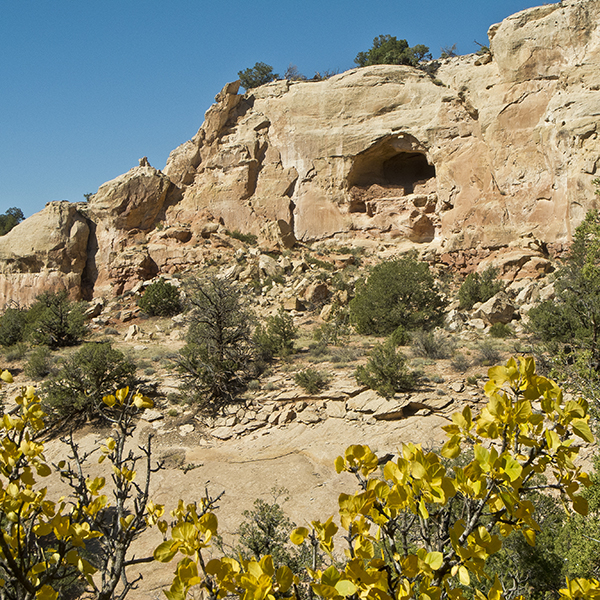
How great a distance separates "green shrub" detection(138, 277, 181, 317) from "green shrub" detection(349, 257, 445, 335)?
8.30 m

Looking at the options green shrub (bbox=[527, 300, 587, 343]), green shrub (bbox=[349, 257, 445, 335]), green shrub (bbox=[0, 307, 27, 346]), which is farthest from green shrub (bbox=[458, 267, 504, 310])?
green shrub (bbox=[0, 307, 27, 346])

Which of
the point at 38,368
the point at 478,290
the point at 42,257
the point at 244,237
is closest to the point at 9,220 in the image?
the point at 42,257

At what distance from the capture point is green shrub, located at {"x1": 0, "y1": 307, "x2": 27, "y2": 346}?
15.8m

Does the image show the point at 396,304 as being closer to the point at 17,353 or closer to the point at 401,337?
the point at 401,337

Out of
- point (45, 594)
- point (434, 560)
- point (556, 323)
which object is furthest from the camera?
point (556, 323)

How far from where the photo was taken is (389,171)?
26844 millimetres

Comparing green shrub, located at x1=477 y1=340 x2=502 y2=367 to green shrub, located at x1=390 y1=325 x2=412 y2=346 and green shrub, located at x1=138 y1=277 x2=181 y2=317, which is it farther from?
green shrub, located at x1=138 y1=277 x2=181 y2=317

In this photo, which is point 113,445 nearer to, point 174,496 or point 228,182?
point 174,496

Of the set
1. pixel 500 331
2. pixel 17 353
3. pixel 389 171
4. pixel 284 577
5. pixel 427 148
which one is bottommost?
pixel 17 353

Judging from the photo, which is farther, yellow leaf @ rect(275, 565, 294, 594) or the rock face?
the rock face

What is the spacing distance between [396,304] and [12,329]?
14.5 m

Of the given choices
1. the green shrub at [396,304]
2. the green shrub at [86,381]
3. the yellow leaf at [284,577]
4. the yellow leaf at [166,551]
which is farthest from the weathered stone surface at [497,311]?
the yellow leaf at [166,551]

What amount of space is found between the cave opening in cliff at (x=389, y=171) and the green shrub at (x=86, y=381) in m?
18.5

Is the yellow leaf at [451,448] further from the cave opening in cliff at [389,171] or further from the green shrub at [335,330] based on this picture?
the cave opening in cliff at [389,171]
